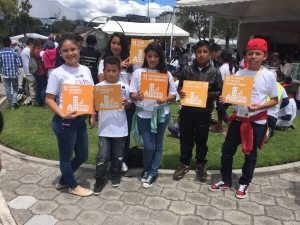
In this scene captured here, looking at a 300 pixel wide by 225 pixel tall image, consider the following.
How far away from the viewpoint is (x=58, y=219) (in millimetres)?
3783

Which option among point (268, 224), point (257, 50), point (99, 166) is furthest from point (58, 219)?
point (257, 50)

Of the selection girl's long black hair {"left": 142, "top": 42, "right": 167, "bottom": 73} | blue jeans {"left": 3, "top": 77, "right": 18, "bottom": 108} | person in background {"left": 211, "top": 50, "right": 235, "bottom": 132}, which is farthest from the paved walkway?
blue jeans {"left": 3, "top": 77, "right": 18, "bottom": 108}

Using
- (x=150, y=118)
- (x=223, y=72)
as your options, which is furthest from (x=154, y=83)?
(x=223, y=72)

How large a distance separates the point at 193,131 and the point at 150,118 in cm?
65

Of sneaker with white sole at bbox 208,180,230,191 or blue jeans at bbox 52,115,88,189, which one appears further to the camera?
sneaker with white sole at bbox 208,180,230,191

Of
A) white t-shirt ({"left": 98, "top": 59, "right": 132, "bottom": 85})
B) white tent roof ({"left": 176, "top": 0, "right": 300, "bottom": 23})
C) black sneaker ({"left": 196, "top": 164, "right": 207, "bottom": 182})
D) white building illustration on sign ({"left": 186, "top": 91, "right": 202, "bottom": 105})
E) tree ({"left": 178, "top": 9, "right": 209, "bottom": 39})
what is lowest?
black sneaker ({"left": 196, "top": 164, "right": 207, "bottom": 182})

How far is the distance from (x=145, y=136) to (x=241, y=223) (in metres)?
1.52

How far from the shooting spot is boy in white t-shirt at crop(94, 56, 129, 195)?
425 cm

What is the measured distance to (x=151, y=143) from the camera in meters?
4.51

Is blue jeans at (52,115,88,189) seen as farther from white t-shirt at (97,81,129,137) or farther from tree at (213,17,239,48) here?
tree at (213,17,239,48)

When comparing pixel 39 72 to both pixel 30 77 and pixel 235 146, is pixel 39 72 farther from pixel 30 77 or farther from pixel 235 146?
pixel 235 146

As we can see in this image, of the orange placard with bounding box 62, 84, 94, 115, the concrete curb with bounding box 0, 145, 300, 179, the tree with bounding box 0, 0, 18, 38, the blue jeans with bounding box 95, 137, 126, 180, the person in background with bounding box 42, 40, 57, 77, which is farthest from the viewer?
the tree with bounding box 0, 0, 18, 38

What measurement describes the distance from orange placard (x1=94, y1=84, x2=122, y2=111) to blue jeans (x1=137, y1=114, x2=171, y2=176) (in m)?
0.46

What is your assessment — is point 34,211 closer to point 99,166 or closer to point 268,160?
point 99,166
